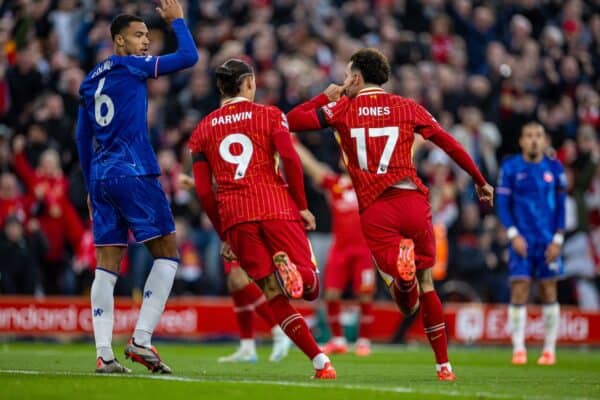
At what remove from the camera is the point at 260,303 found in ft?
47.1

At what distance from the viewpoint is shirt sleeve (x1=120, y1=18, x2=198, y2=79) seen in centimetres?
1029

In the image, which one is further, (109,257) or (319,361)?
(109,257)

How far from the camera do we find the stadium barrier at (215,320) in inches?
749

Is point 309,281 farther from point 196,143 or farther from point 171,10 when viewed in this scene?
point 171,10

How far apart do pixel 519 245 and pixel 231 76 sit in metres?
6.10

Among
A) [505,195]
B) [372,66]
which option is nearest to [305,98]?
[505,195]

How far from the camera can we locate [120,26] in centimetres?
1063

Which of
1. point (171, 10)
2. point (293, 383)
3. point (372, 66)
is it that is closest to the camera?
point (293, 383)

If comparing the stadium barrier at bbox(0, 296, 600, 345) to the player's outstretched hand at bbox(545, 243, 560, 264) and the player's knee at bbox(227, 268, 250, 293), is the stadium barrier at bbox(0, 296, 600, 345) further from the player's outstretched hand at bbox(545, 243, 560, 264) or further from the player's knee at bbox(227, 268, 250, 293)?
the player's outstretched hand at bbox(545, 243, 560, 264)

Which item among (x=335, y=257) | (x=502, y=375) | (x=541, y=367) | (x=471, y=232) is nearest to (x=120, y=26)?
(x=502, y=375)

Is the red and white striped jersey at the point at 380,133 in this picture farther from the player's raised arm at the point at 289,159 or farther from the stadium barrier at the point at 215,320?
the stadium barrier at the point at 215,320

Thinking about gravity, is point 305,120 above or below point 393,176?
above

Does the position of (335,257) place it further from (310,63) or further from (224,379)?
(224,379)

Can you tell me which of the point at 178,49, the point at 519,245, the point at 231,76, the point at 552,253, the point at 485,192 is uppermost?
the point at 178,49
